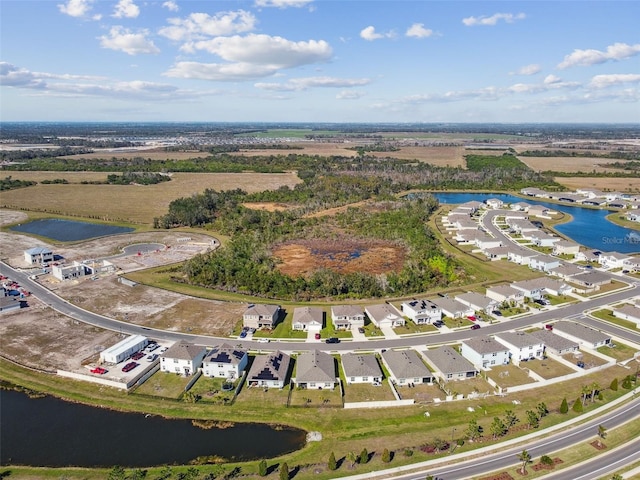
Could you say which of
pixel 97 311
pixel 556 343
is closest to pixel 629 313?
pixel 556 343

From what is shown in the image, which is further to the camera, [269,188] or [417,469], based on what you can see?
[269,188]

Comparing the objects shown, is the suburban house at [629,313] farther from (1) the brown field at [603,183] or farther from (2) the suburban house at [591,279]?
(1) the brown field at [603,183]

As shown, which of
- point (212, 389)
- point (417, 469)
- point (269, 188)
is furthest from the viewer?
point (269, 188)

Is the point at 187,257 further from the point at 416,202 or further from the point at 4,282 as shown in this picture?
the point at 416,202

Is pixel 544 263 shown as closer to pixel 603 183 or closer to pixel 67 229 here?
pixel 67 229

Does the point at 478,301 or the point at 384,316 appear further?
the point at 478,301

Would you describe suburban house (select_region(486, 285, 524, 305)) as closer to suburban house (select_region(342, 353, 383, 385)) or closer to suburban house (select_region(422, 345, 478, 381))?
suburban house (select_region(422, 345, 478, 381))

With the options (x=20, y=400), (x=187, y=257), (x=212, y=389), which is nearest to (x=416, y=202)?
(x=187, y=257)

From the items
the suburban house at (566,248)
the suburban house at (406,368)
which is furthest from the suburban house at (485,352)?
the suburban house at (566,248)
